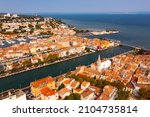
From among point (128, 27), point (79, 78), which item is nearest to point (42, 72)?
point (79, 78)

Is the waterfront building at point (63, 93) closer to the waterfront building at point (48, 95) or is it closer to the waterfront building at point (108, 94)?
the waterfront building at point (48, 95)

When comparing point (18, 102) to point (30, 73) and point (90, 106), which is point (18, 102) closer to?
point (90, 106)

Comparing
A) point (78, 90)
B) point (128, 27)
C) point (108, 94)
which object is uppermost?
point (128, 27)

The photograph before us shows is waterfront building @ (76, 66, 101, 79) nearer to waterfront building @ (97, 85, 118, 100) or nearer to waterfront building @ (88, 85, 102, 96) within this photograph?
waterfront building @ (88, 85, 102, 96)

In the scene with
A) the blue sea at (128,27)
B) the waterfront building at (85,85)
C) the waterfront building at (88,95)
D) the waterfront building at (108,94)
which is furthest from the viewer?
the blue sea at (128,27)

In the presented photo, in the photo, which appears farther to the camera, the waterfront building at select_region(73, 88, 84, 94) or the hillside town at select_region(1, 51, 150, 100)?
the waterfront building at select_region(73, 88, 84, 94)

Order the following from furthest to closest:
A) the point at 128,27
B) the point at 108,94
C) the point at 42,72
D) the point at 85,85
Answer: the point at 128,27 < the point at 42,72 < the point at 85,85 < the point at 108,94

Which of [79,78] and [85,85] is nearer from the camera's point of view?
[85,85]

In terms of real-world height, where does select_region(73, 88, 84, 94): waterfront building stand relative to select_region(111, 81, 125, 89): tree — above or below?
below

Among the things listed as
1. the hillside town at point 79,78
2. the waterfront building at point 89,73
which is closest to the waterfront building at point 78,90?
the hillside town at point 79,78

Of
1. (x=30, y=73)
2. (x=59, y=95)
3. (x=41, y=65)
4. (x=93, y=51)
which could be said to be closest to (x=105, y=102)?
(x=59, y=95)

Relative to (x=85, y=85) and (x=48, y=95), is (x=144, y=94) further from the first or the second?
(x=48, y=95)

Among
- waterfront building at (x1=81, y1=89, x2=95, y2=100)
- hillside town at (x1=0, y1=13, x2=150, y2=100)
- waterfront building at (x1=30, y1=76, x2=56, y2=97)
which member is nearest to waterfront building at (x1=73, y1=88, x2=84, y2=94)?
hillside town at (x1=0, y1=13, x2=150, y2=100)
